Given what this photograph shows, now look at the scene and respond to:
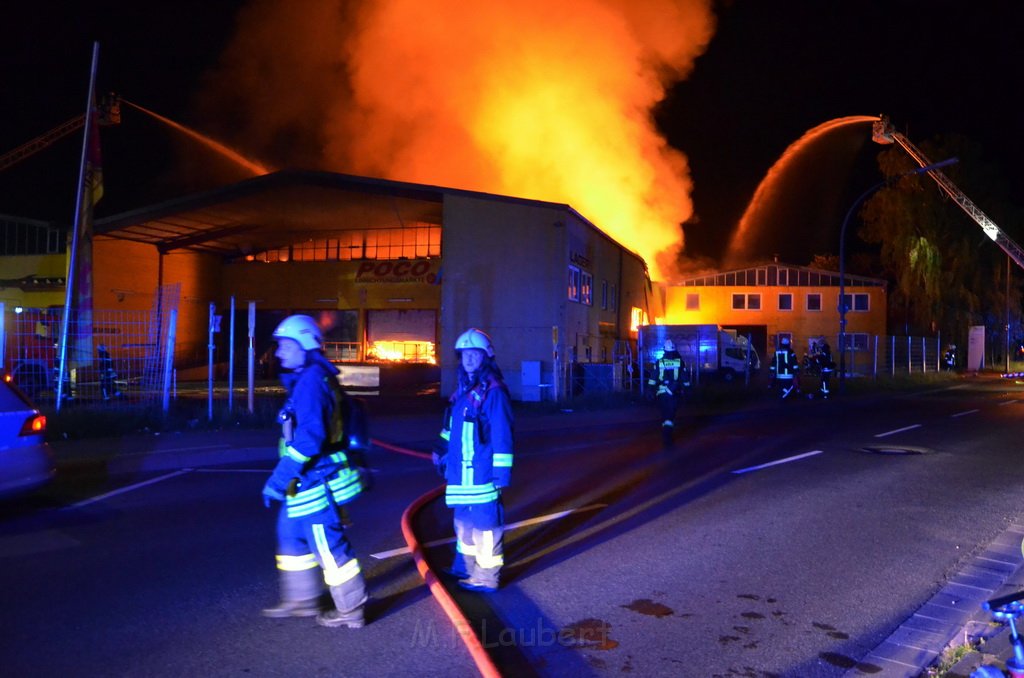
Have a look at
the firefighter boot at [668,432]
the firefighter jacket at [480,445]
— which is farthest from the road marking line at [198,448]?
the firefighter jacket at [480,445]

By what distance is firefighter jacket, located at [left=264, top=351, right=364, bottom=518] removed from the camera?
4340 mm

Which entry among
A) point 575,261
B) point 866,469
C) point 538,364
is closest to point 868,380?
point 575,261

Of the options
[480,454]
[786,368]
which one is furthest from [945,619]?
[786,368]

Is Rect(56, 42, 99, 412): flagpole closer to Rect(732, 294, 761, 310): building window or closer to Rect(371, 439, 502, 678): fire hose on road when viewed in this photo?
Rect(371, 439, 502, 678): fire hose on road

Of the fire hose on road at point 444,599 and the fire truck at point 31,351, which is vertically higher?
the fire truck at point 31,351

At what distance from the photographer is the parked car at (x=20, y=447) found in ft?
23.7

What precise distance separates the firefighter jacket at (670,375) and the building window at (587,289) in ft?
46.9

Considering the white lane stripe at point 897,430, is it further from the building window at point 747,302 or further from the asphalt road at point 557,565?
the building window at point 747,302

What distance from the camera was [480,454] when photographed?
519 cm

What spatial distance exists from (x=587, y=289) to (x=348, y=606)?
24.1 meters

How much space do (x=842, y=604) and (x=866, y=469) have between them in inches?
237

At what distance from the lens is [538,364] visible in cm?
2312

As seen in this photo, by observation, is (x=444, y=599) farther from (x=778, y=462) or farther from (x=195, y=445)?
(x=195, y=445)

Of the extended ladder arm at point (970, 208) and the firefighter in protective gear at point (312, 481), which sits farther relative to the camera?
the extended ladder arm at point (970, 208)
